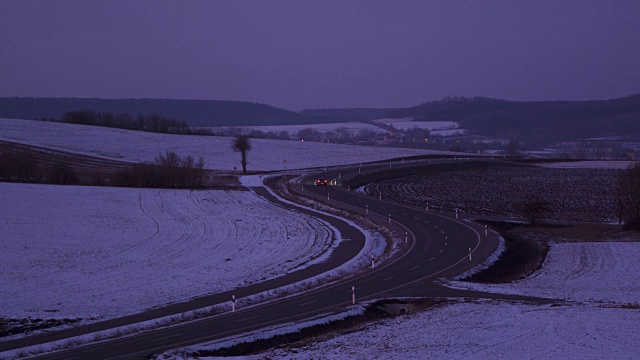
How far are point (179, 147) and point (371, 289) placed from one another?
303 ft

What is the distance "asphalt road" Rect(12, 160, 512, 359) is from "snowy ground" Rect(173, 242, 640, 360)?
6.47ft

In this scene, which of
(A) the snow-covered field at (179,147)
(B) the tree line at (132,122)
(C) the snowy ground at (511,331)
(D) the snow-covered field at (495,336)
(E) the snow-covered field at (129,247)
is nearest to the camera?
(D) the snow-covered field at (495,336)

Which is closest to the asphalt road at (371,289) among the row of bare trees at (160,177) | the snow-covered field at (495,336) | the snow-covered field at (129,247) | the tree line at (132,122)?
the snow-covered field at (495,336)

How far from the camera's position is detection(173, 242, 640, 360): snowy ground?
721 inches

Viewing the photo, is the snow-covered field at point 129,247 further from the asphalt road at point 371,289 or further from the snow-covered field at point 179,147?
the snow-covered field at point 179,147

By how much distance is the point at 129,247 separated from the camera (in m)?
38.4

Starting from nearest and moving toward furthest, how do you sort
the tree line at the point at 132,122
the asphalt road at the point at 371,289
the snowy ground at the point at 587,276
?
1. the asphalt road at the point at 371,289
2. the snowy ground at the point at 587,276
3. the tree line at the point at 132,122

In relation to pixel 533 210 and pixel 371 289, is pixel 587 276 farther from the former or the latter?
pixel 533 210

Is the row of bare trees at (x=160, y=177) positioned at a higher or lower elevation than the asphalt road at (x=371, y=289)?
higher

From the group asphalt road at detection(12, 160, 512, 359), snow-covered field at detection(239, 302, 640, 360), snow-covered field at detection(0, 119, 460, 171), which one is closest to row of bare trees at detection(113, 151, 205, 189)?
snow-covered field at detection(0, 119, 460, 171)

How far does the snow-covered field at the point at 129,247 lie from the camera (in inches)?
1079

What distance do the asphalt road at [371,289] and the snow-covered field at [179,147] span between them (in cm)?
5709

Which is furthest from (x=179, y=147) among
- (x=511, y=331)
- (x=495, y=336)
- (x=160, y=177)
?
(x=495, y=336)

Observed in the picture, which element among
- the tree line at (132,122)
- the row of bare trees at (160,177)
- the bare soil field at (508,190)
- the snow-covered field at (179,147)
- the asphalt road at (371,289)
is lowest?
the asphalt road at (371,289)
